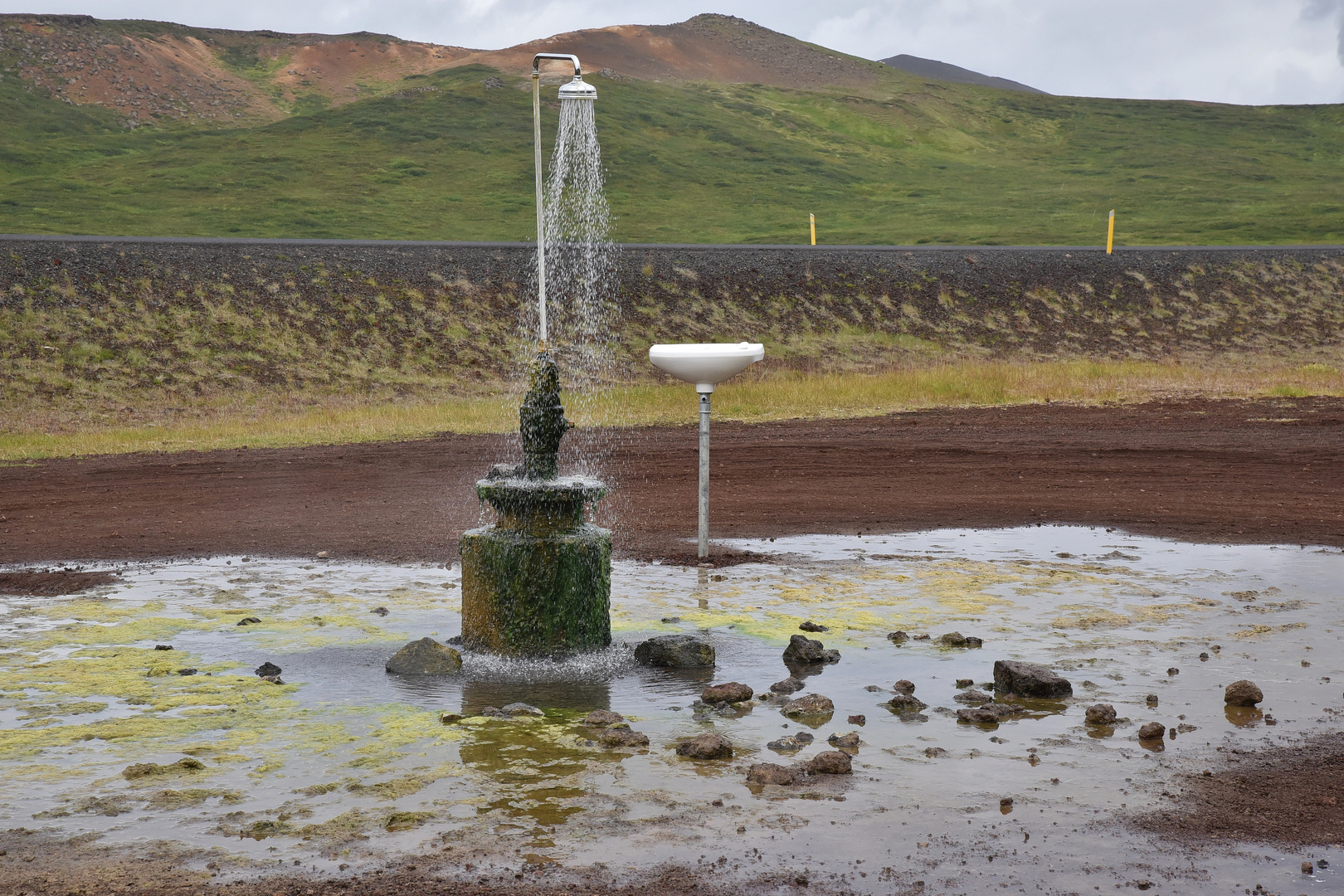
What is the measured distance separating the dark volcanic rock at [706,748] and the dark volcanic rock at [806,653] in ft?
5.36

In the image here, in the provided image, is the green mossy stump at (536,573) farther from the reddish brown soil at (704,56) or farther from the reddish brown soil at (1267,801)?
the reddish brown soil at (704,56)

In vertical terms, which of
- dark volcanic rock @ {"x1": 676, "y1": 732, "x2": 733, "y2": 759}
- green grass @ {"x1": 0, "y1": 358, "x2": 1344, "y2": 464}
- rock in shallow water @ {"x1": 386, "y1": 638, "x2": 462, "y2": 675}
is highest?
dark volcanic rock @ {"x1": 676, "y1": 732, "x2": 733, "y2": 759}

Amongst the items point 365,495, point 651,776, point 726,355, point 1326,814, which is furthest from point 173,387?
point 1326,814

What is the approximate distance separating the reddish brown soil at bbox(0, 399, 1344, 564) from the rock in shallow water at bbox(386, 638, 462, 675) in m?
3.67

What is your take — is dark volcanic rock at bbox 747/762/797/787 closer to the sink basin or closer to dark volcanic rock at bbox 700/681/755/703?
dark volcanic rock at bbox 700/681/755/703

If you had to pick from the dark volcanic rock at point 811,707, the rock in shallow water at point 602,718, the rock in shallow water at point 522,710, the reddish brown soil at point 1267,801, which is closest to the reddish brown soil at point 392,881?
Result: the reddish brown soil at point 1267,801

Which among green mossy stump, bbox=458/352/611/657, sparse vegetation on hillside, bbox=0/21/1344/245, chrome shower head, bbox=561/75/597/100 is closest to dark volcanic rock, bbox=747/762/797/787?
green mossy stump, bbox=458/352/611/657

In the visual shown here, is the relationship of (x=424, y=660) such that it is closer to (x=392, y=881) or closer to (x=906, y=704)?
(x=906, y=704)

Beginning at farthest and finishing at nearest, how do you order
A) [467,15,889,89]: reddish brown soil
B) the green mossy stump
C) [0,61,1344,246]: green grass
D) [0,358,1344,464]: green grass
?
[467,15,889,89]: reddish brown soil
[0,61,1344,246]: green grass
[0,358,1344,464]: green grass
the green mossy stump

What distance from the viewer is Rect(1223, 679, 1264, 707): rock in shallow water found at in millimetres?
6465

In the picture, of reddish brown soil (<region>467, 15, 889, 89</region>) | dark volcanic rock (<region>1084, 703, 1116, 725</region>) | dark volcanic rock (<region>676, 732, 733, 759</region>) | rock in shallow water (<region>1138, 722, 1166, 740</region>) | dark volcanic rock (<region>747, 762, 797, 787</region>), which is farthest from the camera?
reddish brown soil (<region>467, 15, 889, 89</region>)

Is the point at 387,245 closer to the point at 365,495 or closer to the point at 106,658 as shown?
the point at 365,495

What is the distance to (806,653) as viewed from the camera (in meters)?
7.44

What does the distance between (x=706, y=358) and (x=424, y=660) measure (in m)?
3.75
